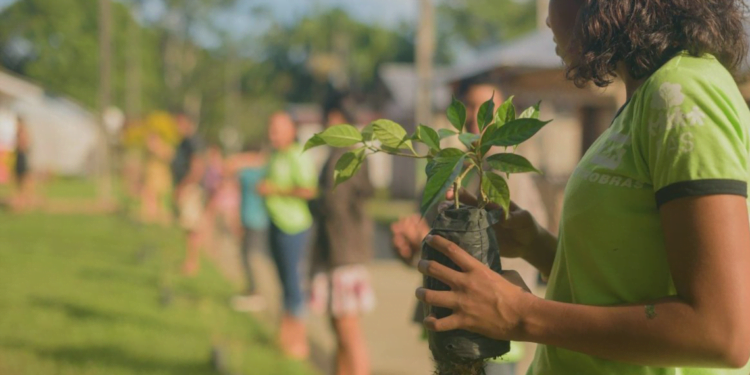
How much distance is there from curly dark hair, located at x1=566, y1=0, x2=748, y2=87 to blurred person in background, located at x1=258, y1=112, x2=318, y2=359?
18.3 ft

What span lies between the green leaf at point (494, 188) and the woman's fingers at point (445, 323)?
28cm

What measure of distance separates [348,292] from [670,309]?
4.39 m

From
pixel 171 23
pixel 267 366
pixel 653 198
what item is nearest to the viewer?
pixel 653 198

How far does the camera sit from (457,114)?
1782mm

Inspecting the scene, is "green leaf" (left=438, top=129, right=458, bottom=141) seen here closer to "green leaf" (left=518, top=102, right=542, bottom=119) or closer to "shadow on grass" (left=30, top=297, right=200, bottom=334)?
"green leaf" (left=518, top=102, right=542, bottom=119)

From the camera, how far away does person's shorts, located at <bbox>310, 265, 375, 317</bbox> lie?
5.63m

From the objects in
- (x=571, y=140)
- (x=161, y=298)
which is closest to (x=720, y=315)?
(x=161, y=298)

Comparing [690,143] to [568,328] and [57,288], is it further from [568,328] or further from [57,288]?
[57,288]

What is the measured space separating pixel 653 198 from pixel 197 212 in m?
9.81

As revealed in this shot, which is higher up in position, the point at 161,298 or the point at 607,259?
the point at 607,259

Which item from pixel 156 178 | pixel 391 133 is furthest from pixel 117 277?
pixel 391 133

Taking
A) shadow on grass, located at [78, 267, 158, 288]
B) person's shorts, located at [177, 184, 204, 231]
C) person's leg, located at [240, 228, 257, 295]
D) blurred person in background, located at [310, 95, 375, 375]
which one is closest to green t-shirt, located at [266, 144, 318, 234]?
blurred person in background, located at [310, 95, 375, 375]

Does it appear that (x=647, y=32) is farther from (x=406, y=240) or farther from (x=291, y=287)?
(x=291, y=287)

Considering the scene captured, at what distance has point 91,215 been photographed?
2042 cm
